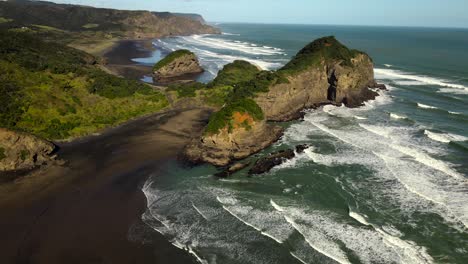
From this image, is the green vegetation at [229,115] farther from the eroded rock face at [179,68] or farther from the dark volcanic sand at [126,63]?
the eroded rock face at [179,68]

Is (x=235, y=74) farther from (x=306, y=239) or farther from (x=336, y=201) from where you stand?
(x=306, y=239)

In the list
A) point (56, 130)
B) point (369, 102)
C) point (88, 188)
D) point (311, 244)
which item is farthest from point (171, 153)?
point (369, 102)

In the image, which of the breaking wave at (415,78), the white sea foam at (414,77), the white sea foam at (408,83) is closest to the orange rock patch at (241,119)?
the white sea foam at (408,83)

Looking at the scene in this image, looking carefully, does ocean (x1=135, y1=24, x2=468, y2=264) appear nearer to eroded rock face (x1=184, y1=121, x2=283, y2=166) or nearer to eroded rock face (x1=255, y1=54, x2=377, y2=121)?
eroded rock face (x1=184, y1=121, x2=283, y2=166)

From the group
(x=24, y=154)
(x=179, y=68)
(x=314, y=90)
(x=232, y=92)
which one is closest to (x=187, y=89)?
(x=232, y=92)

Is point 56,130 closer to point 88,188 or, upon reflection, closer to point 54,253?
point 88,188

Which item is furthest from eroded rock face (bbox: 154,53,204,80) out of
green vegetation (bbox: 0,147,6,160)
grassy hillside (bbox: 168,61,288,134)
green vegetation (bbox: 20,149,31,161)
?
green vegetation (bbox: 0,147,6,160)
